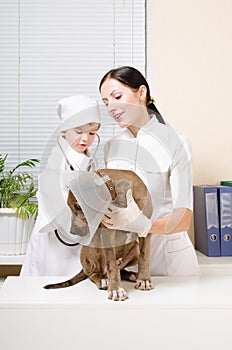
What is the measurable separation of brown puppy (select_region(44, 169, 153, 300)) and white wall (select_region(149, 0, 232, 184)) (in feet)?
3.28

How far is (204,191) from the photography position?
2.18 metres

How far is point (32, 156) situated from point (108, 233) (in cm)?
119

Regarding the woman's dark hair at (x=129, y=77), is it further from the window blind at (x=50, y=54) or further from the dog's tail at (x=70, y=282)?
the window blind at (x=50, y=54)

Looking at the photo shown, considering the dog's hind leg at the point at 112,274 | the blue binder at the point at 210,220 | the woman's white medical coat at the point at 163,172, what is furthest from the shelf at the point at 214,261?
the dog's hind leg at the point at 112,274

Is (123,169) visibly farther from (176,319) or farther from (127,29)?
(127,29)

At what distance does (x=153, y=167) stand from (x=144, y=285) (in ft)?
0.98

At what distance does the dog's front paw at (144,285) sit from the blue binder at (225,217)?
0.86m

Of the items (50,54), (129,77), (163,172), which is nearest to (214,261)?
(163,172)

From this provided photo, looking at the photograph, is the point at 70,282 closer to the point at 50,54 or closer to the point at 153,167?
the point at 153,167

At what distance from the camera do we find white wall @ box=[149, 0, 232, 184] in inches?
92.5

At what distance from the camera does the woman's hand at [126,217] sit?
4.21ft

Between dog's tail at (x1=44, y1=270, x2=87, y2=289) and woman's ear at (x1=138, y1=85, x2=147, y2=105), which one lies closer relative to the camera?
dog's tail at (x1=44, y1=270, x2=87, y2=289)

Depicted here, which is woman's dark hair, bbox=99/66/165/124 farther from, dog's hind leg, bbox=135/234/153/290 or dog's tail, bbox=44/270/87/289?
dog's tail, bbox=44/270/87/289

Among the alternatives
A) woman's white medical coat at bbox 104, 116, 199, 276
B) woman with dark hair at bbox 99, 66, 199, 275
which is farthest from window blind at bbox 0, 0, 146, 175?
woman's white medical coat at bbox 104, 116, 199, 276
